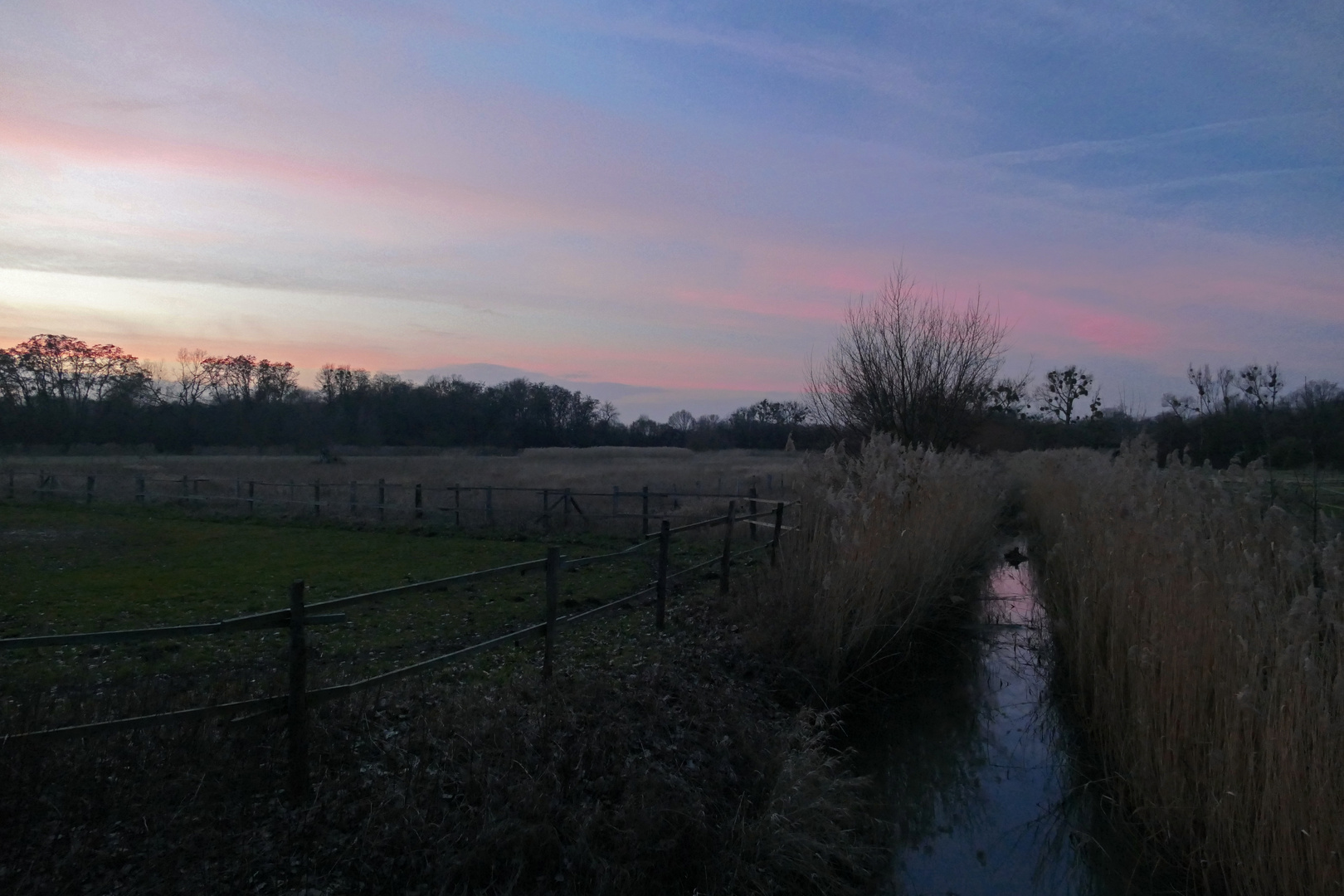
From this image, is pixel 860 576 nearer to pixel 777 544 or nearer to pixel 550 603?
pixel 777 544

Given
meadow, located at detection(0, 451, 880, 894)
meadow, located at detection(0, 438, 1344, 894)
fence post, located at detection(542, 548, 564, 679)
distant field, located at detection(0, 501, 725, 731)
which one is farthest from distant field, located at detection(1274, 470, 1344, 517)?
distant field, located at detection(0, 501, 725, 731)

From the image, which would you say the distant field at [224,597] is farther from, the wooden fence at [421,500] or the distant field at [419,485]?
the distant field at [419,485]

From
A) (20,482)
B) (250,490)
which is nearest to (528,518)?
(250,490)

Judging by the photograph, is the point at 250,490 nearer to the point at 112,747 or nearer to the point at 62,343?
the point at 112,747

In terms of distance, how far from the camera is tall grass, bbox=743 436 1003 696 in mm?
8391

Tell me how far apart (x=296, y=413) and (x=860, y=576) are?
74822mm

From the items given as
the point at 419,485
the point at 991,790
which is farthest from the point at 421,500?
the point at 991,790

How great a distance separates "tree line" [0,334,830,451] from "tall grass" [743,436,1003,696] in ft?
144

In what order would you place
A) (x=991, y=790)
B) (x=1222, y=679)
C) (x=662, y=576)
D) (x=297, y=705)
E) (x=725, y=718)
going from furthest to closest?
1. (x=662, y=576)
2. (x=991, y=790)
3. (x=725, y=718)
4. (x=1222, y=679)
5. (x=297, y=705)

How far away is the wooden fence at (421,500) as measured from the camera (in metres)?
20.7

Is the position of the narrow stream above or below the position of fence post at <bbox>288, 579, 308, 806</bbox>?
below

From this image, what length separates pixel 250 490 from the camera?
81.6ft

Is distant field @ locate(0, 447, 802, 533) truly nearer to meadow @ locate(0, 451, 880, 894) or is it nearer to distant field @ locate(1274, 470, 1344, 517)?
distant field @ locate(1274, 470, 1344, 517)

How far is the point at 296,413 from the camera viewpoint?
247 ft
